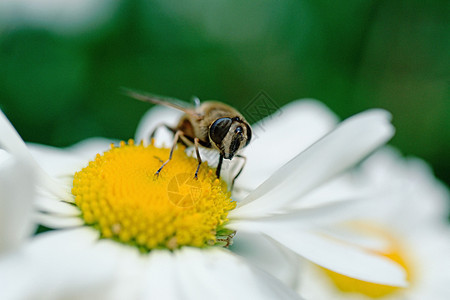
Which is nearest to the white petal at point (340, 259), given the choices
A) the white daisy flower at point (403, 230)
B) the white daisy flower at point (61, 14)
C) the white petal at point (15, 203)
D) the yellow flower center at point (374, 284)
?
the white petal at point (15, 203)

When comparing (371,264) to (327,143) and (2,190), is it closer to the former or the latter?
(327,143)

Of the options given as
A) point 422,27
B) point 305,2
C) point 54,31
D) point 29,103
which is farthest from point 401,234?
point 54,31

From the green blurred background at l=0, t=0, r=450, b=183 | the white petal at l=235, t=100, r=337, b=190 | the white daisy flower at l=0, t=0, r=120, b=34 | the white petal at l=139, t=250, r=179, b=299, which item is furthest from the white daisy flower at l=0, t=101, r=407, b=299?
the white daisy flower at l=0, t=0, r=120, b=34

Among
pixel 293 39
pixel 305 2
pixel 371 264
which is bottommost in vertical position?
pixel 371 264

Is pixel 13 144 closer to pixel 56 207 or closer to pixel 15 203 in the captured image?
pixel 56 207

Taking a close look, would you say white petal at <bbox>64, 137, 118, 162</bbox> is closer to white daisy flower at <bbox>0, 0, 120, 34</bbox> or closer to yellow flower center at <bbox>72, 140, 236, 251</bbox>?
yellow flower center at <bbox>72, 140, 236, 251</bbox>

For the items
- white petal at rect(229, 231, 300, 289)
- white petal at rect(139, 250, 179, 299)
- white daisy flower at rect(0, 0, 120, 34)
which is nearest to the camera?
white petal at rect(139, 250, 179, 299)

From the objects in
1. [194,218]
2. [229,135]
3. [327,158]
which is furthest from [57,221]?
[327,158]
